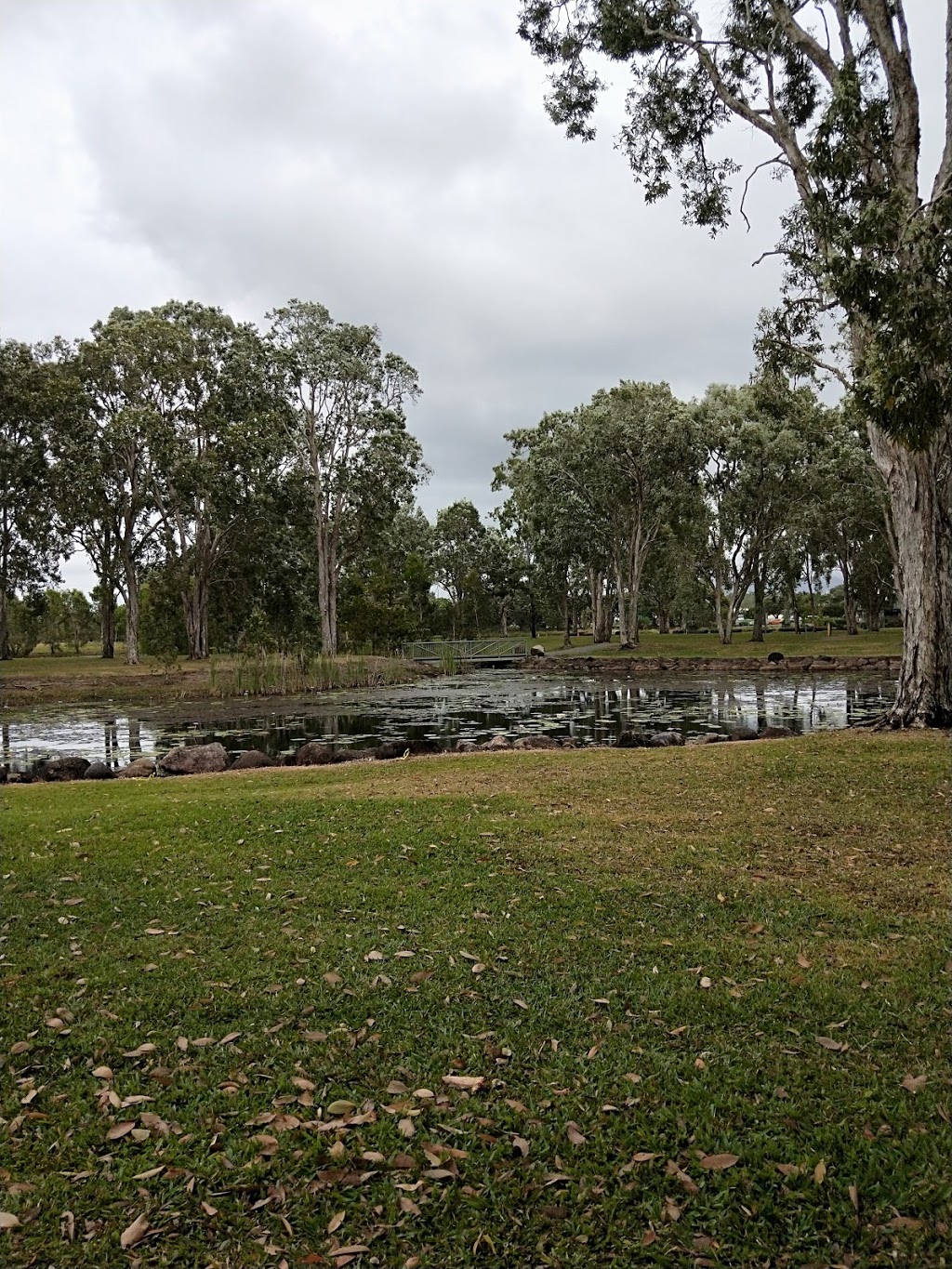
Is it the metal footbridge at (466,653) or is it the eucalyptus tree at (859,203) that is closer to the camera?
the eucalyptus tree at (859,203)

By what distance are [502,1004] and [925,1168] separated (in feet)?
7.10

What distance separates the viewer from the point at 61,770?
14289 mm

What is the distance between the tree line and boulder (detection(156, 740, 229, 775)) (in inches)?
711

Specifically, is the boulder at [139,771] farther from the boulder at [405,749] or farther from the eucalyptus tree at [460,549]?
the eucalyptus tree at [460,549]

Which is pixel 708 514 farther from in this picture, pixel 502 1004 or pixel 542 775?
pixel 502 1004

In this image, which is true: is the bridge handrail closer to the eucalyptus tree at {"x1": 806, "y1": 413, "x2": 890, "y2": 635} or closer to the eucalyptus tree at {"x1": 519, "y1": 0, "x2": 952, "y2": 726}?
the eucalyptus tree at {"x1": 806, "y1": 413, "x2": 890, "y2": 635}

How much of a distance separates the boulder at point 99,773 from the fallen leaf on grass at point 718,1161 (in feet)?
41.3

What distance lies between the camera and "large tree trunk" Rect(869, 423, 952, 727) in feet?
41.5

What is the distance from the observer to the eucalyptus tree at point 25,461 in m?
35.6

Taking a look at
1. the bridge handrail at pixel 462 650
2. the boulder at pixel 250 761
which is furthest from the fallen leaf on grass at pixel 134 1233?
the bridge handrail at pixel 462 650

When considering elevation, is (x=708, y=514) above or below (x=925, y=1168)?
above

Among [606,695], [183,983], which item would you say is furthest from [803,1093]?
[606,695]

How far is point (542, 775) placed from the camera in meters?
10.7

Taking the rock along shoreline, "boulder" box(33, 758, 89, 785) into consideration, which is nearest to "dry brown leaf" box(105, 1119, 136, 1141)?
"boulder" box(33, 758, 89, 785)
